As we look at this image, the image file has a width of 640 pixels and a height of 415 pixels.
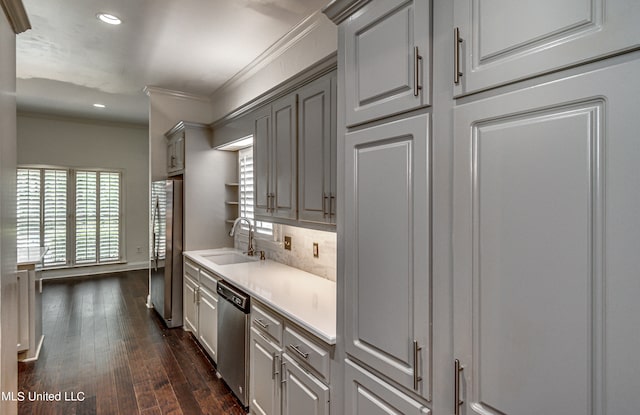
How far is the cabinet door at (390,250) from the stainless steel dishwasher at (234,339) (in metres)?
1.15

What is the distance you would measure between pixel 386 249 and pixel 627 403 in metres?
0.75

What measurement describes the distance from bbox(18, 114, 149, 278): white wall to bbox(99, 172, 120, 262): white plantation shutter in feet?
0.51

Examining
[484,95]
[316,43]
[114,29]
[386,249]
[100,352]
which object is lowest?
[100,352]

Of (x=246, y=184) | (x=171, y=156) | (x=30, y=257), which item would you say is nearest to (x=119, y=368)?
(x=30, y=257)

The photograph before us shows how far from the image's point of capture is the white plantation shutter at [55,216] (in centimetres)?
643

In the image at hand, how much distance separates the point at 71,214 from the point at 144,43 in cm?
497

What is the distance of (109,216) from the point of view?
7.05m

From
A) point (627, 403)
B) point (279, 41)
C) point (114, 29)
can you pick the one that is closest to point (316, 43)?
point (279, 41)

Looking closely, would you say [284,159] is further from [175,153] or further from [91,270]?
[91,270]

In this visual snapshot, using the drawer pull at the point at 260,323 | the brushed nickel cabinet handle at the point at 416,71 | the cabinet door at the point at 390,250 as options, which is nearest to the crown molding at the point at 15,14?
the cabinet door at the point at 390,250

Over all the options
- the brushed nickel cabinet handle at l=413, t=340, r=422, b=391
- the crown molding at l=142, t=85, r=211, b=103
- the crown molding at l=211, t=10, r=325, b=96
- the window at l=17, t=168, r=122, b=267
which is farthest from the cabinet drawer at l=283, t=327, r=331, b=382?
the window at l=17, t=168, r=122, b=267

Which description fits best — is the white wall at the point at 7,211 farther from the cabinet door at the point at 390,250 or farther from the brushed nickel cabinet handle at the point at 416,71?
the brushed nickel cabinet handle at the point at 416,71

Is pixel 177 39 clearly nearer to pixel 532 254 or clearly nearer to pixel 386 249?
pixel 386 249

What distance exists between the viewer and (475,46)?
1.01 m
